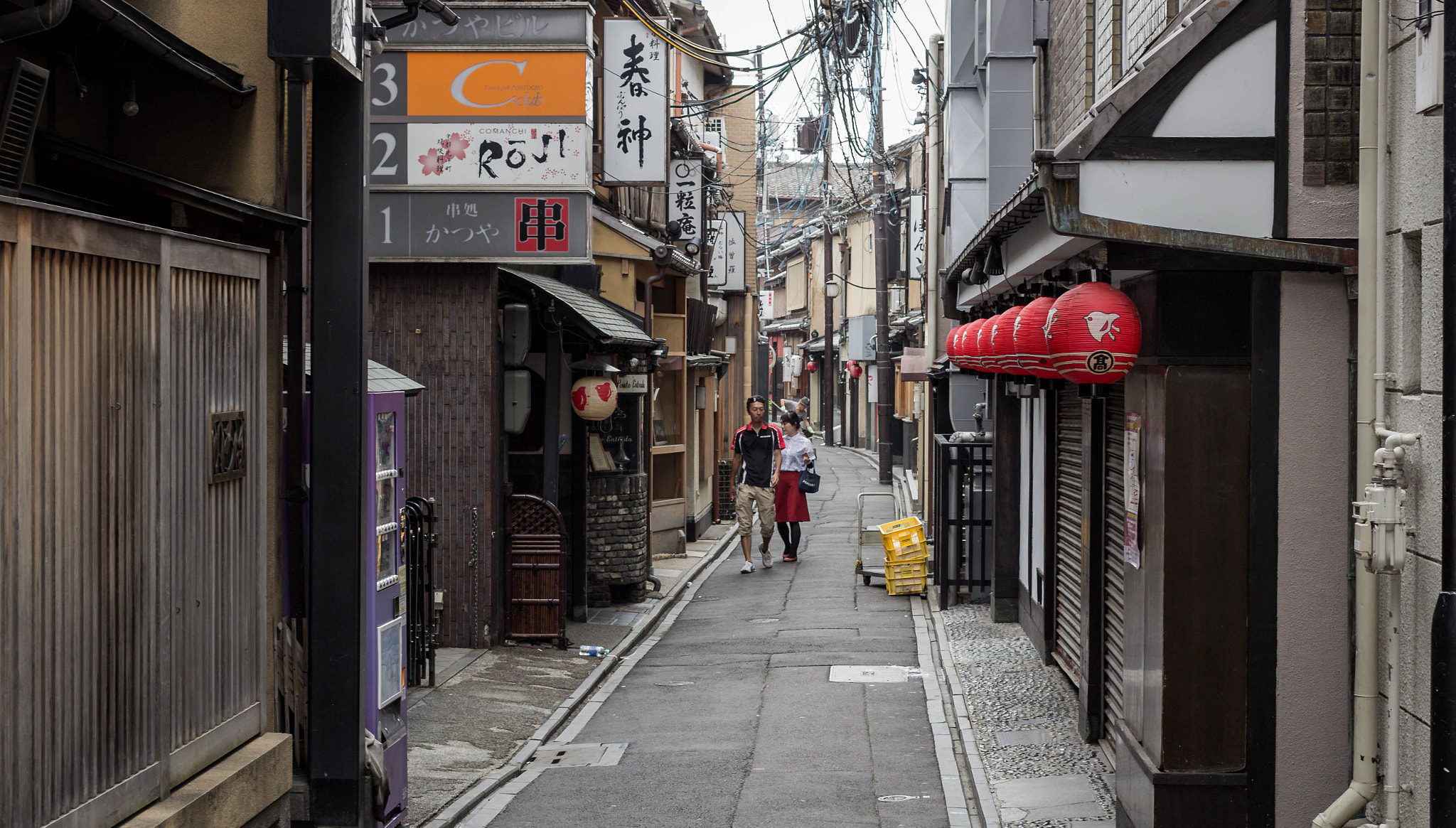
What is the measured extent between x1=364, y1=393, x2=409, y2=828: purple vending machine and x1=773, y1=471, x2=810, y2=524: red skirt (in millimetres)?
12271

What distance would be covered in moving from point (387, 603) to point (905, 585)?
35.3 feet

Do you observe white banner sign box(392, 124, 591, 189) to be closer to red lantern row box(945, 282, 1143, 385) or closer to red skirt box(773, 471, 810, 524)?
red lantern row box(945, 282, 1143, 385)

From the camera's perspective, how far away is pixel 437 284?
13.3 meters

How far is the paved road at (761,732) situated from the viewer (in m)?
8.45

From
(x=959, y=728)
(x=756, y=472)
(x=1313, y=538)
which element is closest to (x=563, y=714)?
(x=959, y=728)

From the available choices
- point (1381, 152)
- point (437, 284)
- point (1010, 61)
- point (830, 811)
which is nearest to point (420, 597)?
point (437, 284)

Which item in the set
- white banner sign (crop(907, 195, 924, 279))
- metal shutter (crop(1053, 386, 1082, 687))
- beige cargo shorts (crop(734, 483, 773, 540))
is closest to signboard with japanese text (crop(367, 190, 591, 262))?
metal shutter (crop(1053, 386, 1082, 687))

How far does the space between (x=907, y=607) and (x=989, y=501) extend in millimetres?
2014

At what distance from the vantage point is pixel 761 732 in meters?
10.5

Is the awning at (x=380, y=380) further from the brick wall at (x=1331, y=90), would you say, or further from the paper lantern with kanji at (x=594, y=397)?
the paper lantern with kanji at (x=594, y=397)

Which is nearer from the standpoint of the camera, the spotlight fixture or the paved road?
the paved road

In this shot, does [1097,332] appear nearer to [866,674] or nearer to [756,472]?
[866,674]

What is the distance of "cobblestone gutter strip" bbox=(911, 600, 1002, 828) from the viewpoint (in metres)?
8.47

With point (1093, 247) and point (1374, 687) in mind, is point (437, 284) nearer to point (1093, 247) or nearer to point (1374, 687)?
point (1093, 247)
